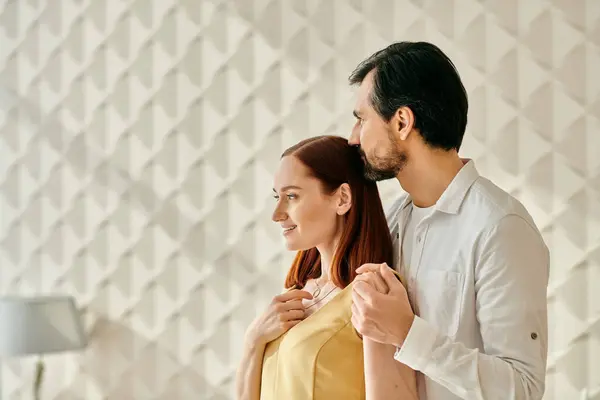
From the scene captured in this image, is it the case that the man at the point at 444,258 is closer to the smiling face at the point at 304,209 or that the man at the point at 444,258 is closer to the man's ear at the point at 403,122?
the man's ear at the point at 403,122

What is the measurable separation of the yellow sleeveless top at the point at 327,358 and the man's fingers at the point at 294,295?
10 cm

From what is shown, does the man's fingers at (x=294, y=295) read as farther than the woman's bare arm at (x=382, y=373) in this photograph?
Yes

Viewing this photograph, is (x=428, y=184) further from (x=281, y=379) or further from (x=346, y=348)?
(x=281, y=379)

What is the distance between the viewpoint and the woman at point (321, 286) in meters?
1.93

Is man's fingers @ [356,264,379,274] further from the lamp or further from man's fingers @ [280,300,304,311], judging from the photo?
the lamp

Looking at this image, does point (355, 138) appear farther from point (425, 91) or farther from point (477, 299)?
point (477, 299)

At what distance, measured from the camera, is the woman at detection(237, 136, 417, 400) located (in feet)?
6.34

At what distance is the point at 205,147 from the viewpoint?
11.5 ft

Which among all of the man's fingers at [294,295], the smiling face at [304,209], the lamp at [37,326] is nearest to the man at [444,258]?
the smiling face at [304,209]

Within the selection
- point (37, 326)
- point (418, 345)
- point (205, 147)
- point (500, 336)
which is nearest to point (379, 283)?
point (418, 345)

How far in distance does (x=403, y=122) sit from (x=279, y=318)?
542 mm

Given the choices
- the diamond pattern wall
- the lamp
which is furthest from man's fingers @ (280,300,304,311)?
the lamp

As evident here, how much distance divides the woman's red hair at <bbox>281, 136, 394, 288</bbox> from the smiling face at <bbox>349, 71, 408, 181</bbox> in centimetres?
10

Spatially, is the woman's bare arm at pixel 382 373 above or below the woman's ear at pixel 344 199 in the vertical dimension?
below
